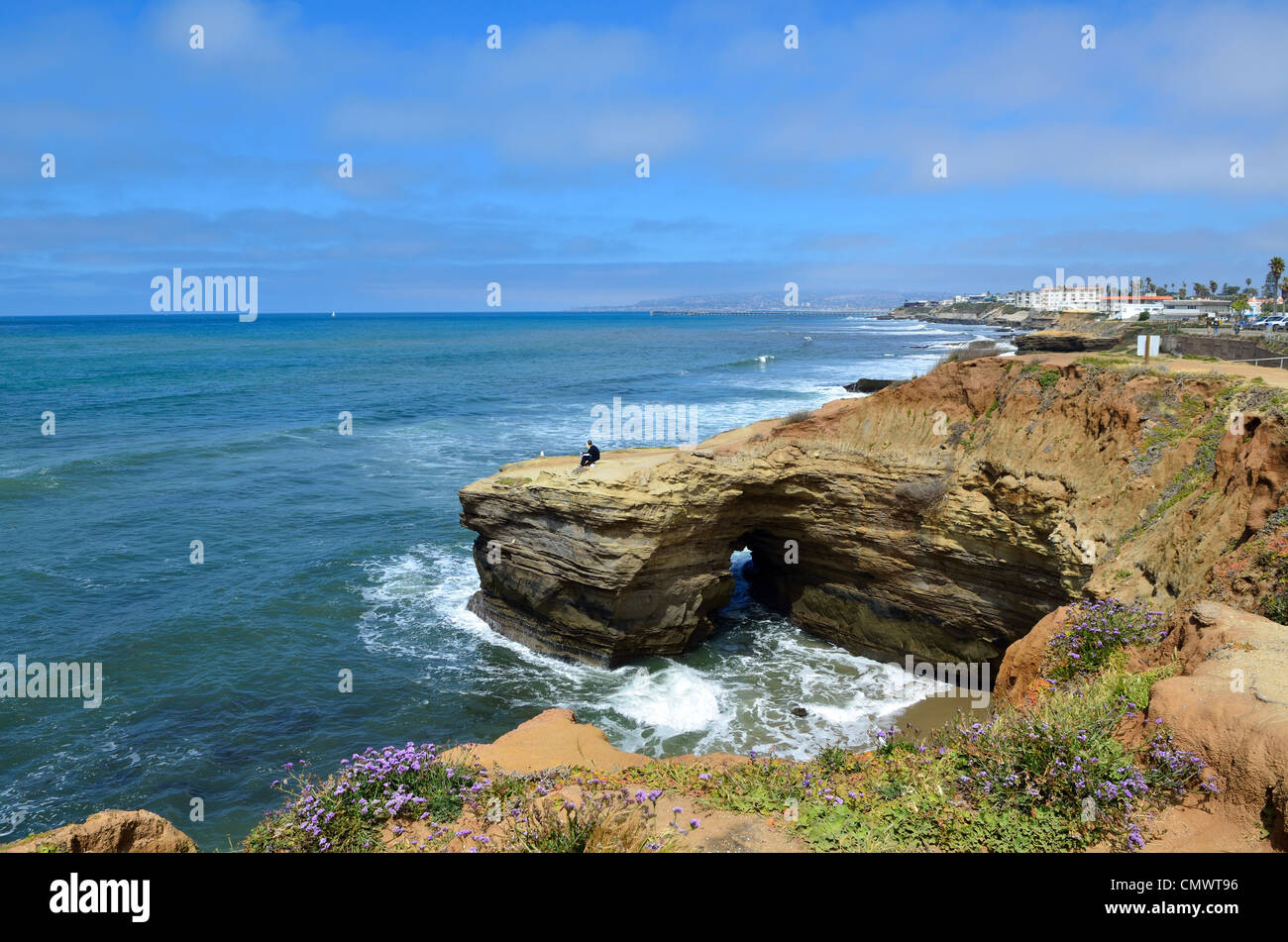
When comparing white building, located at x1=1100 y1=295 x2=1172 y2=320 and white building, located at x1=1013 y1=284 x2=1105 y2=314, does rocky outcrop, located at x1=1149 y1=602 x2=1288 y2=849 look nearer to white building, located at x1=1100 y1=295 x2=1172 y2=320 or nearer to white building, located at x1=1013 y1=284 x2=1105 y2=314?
white building, located at x1=1100 y1=295 x2=1172 y2=320

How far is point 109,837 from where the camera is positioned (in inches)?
237

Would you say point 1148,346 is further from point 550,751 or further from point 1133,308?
point 1133,308

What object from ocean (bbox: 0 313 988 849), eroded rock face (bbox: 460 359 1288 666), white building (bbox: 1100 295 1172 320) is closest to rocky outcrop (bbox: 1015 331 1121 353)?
white building (bbox: 1100 295 1172 320)

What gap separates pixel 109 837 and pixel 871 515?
51.4 ft

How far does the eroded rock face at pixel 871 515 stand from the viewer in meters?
15.4

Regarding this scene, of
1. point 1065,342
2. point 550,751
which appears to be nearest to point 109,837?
point 550,751

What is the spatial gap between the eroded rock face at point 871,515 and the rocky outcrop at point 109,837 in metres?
11.2

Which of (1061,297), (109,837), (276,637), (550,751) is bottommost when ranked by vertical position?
(276,637)

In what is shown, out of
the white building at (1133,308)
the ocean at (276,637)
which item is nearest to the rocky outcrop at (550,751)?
the ocean at (276,637)

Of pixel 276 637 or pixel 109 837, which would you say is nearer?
pixel 109 837

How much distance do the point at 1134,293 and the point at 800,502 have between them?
16164cm

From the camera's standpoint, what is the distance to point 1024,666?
1014cm

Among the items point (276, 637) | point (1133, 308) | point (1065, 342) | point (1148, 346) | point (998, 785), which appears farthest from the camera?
point (1133, 308)

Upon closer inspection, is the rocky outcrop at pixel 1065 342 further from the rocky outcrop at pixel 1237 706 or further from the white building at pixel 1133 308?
the rocky outcrop at pixel 1237 706
